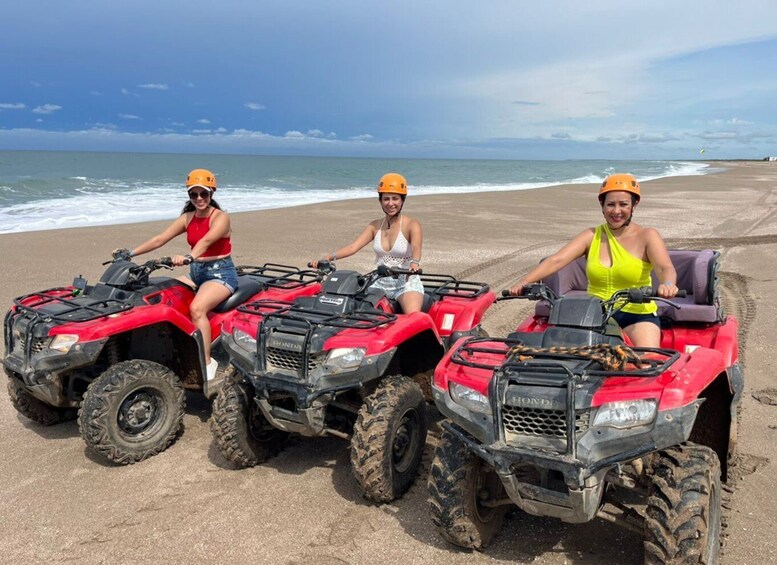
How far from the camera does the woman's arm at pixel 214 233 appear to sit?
5.25 metres

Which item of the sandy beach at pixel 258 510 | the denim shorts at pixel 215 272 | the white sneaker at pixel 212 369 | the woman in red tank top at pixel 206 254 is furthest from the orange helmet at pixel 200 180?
the sandy beach at pixel 258 510

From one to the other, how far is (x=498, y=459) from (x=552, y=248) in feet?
38.2

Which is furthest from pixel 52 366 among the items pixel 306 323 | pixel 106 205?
pixel 106 205

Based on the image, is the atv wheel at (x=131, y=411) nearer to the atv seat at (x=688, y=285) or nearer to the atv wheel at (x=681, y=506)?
the atv seat at (x=688, y=285)

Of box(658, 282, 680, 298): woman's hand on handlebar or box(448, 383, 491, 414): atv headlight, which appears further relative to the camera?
box(658, 282, 680, 298): woman's hand on handlebar

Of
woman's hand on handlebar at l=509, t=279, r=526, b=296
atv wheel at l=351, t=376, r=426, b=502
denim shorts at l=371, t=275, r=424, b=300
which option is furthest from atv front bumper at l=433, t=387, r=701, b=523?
denim shorts at l=371, t=275, r=424, b=300

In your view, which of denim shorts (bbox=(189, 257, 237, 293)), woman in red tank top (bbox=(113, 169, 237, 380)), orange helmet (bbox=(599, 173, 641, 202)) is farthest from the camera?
denim shorts (bbox=(189, 257, 237, 293))

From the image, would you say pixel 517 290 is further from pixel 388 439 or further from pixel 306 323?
pixel 306 323

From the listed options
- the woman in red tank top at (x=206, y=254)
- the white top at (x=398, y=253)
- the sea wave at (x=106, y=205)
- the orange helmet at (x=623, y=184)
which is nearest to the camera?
the orange helmet at (x=623, y=184)

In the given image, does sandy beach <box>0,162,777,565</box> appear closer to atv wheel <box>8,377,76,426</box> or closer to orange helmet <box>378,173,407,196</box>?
atv wheel <box>8,377,76,426</box>

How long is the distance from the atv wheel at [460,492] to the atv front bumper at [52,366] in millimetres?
2496

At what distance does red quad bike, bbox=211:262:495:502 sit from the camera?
12.4 ft

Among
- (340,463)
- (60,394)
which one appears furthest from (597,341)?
(60,394)

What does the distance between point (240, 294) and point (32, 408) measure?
1.82 m
